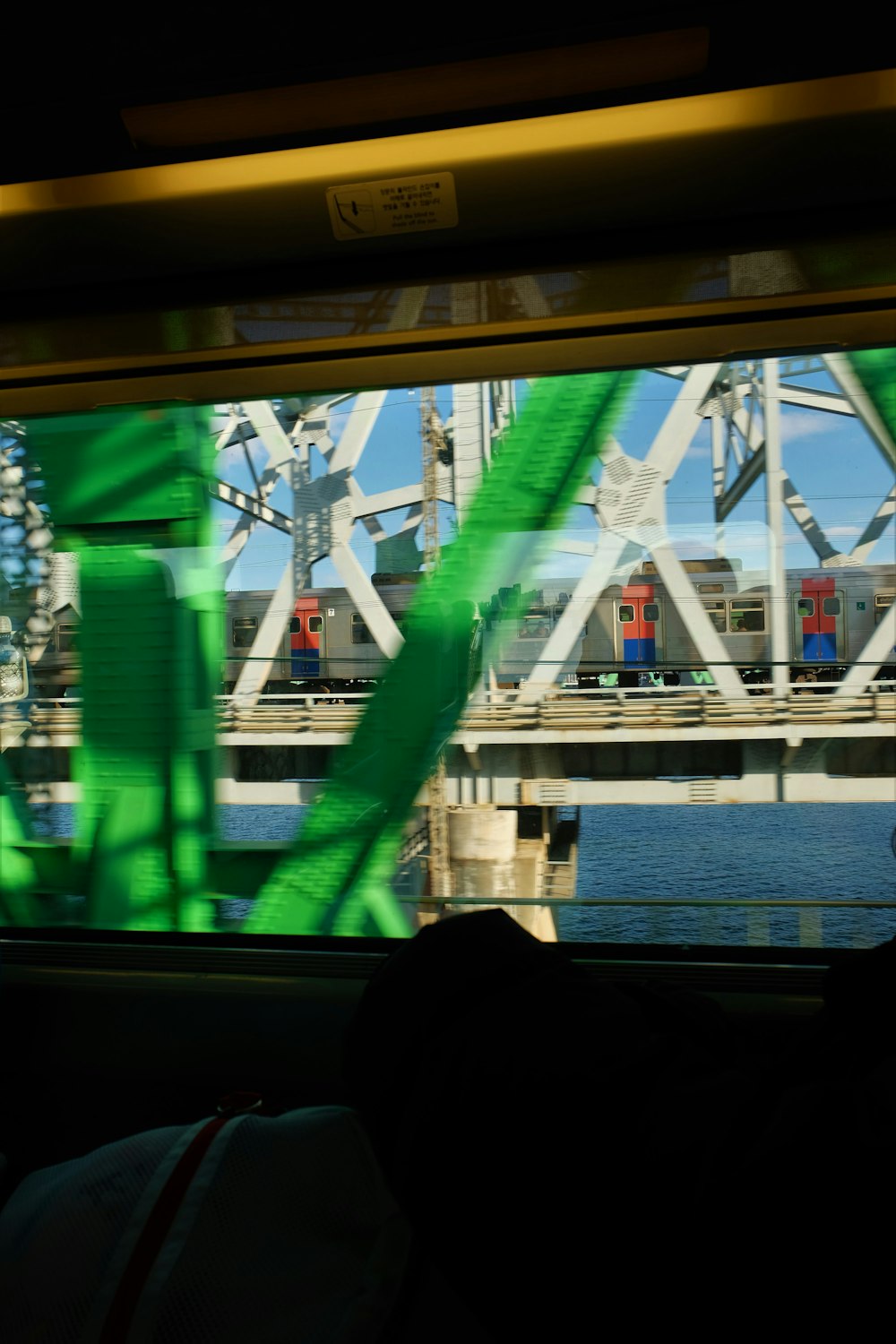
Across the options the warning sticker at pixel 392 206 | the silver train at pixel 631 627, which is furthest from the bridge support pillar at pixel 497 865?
the warning sticker at pixel 392 206

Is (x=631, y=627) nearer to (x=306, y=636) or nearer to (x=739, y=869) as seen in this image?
(x=739, y=869)

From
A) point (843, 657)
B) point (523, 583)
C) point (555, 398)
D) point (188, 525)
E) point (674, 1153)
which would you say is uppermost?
point (555, 398)

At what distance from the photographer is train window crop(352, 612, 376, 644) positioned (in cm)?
194

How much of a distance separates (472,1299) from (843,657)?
53.9 inches

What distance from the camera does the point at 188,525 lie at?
6.72 feet

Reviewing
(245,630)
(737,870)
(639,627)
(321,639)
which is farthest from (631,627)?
(245,630)

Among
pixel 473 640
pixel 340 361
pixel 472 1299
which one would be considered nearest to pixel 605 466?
pixel 473 640

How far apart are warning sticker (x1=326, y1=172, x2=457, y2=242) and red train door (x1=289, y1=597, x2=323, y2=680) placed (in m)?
0.70

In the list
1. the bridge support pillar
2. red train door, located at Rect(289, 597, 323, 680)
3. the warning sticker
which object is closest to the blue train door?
the bridge support pillar

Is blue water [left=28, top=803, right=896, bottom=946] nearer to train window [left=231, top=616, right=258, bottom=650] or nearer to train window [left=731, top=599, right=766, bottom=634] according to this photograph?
train window [left=731, top=599, right=766, bottom=634]

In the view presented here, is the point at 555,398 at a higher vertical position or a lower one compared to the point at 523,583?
higher

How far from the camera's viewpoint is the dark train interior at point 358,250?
113 cm

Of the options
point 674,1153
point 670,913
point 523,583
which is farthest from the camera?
point 523,583

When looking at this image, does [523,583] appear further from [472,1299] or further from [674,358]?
[472,1299]
